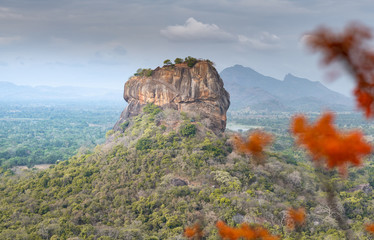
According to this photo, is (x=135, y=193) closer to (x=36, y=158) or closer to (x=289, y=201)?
(x=289, y=201)

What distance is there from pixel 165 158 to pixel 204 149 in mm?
2818

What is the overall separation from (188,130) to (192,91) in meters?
3.89

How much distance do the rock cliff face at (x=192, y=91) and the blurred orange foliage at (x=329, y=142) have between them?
21.1 m

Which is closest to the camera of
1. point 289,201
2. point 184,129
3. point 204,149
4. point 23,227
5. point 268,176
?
point 23,227

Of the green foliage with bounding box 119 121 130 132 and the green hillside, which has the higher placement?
the green foliage with bounding box 119 121 130 132

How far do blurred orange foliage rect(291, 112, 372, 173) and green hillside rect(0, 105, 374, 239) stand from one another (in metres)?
11.2

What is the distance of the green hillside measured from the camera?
1483cm

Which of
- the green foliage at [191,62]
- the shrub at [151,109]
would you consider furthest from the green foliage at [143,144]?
the green foliage at [191,62]

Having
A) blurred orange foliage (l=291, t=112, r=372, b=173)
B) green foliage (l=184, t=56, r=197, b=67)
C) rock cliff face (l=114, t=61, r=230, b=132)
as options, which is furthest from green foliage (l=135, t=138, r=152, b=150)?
blurred orange foliage (l=291, t=112, r=372, b=173)

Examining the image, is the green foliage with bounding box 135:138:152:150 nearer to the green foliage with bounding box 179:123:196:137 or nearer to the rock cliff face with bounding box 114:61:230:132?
the green foliage with bounding box 179:123:196:137

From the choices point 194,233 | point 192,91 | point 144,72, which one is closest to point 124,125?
point 144,72

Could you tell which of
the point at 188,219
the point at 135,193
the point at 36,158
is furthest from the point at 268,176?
the point at 36,158

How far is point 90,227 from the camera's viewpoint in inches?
582

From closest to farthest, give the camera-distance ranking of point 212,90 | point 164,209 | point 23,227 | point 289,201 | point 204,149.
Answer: point 23,227, point 164,209, point 289,201, point 204,149, point 212,90
